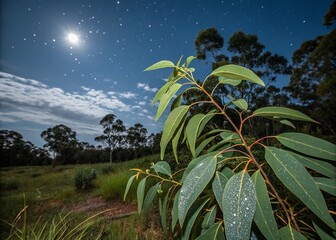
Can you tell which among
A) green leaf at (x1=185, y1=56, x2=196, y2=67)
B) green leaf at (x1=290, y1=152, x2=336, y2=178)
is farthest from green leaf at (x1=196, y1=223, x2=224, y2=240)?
green leaf at (x1=185, y1=56, x2=196, y2=67)

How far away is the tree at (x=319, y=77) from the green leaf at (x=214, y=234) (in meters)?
10.4

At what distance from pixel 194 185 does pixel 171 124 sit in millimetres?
168

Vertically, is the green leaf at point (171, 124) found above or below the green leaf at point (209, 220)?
above

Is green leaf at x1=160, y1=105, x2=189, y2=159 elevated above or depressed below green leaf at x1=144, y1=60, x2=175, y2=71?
below

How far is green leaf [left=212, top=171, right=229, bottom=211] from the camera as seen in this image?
47cm

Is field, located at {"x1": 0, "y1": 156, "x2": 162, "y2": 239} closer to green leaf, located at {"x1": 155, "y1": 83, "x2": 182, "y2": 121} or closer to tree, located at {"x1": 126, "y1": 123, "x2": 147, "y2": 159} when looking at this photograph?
green leaf, located at {"x1": 155, "y1": 83, "x2": 182, "y2": 121}

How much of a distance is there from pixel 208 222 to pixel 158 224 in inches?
77.6

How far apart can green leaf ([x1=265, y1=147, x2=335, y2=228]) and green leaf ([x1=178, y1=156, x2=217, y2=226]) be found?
13 centimetres

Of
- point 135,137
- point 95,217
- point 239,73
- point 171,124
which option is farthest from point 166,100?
point 135,137

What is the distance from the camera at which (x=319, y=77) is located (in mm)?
13117

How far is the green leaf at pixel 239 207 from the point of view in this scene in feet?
1.15

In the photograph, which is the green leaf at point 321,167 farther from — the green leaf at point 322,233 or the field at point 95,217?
the field at point 95,217

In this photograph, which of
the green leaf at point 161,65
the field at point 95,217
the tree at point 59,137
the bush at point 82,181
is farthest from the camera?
the tree at point 59,137

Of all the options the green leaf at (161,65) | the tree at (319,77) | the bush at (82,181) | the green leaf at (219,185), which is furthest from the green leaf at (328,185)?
the tree at (319,77)
